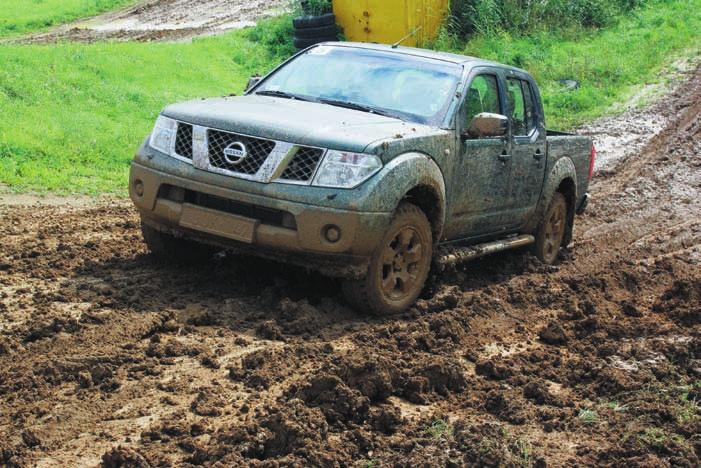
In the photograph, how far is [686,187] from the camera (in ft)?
49.1

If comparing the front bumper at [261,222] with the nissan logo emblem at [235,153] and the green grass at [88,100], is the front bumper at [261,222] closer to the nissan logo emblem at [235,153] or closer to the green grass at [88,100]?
the nissan logo emblem at [235,153]

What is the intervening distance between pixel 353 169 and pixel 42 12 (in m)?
23.6

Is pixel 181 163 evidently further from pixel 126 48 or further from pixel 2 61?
pixel 126 48

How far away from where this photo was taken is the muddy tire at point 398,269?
740 centimetres

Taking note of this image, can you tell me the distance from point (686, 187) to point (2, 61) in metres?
9.58

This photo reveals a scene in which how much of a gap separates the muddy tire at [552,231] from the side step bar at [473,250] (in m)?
0.24

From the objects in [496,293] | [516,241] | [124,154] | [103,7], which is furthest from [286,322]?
[103,7]

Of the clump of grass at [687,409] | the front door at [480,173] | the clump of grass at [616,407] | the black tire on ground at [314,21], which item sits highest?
the front door at [480,173]

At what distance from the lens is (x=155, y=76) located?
17.8 metres


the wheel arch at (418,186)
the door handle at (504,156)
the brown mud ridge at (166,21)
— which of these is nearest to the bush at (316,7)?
the brown mud ridge at (166,21)

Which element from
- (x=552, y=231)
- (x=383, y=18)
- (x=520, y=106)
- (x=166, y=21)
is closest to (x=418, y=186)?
(x=520, y=106)

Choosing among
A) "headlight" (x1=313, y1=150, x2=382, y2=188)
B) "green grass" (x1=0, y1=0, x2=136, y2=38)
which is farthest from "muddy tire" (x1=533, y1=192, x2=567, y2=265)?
"green grass" (x1=0, y1=0, x2=136, y2=38)

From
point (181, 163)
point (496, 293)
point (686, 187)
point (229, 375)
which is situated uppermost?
point (181, 163)

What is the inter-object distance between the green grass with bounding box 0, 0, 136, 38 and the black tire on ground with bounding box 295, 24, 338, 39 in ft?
26.2
